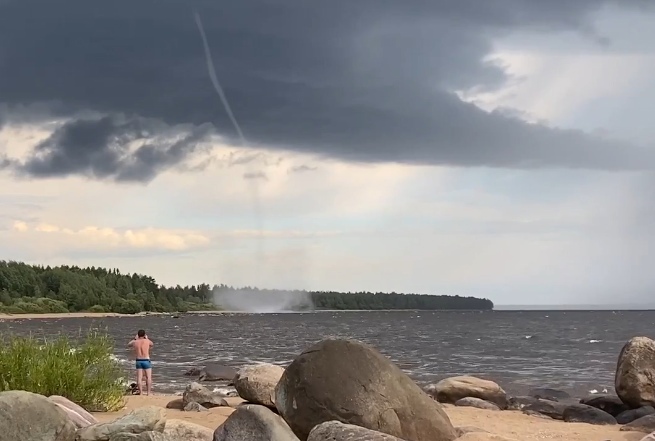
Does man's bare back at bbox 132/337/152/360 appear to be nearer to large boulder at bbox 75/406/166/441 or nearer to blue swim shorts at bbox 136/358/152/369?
blue swim shorts at bbox 136/358/152/369

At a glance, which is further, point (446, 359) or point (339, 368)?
point (446, 359)

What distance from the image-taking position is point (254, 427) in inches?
413

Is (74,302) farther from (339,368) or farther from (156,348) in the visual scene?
(339,368)

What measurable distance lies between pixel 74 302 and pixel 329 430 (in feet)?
581

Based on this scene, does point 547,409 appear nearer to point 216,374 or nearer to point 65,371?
point 216,374

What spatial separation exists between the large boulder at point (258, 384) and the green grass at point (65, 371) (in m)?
2.75

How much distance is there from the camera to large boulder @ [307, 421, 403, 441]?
9875 mm

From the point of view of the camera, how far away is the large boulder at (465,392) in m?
23.2

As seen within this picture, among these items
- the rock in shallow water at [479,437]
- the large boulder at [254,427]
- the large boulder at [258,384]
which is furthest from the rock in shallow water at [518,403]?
the large boulder at [254,427]

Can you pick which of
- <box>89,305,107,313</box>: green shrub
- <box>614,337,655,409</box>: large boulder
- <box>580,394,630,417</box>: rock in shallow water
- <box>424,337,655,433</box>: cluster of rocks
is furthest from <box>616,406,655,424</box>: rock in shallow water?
<box>89,305,107,313</box>: green shrub

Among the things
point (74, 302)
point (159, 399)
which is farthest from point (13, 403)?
point (74, 302)

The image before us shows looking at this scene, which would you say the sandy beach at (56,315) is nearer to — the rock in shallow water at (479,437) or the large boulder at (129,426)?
the rock in shallow water at (479,437)

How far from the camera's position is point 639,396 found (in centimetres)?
2172

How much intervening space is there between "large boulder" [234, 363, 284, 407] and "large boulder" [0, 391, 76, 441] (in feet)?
21.7
